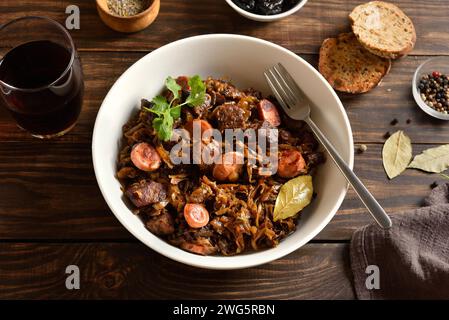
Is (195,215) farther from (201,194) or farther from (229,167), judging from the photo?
(229,167)

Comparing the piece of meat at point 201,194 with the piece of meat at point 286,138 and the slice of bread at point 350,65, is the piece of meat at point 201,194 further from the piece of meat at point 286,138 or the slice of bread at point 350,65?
the slice of bread at point 350,65

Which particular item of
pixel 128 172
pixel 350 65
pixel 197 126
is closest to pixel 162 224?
pixel 128 172

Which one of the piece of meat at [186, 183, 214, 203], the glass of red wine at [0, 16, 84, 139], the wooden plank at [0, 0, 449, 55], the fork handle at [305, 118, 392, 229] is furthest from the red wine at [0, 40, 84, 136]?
the fork handle at [305, 118, 392, 229]

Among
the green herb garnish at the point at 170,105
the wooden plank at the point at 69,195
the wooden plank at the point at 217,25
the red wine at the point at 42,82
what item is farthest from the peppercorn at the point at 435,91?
the red wine at the point at 42,82

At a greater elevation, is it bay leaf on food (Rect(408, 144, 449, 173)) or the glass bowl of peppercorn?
the glass bowl of peppercorn

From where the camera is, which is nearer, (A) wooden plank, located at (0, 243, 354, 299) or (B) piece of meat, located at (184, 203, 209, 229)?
(B) piece of meat, located at (184, 203, 209, 229)

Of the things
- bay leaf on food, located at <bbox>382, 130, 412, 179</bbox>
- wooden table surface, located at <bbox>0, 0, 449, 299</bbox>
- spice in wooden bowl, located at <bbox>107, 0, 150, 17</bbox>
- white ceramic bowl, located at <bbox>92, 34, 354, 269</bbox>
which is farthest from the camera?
spice in wooden bowl, located at <bbox>107, 0, 150, 17</bbox>

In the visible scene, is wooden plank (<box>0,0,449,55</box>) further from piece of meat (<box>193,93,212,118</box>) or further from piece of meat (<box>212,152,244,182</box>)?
piece of meat (<box>212,152,244,182</box>)

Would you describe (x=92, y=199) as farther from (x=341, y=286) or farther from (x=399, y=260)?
(x=399, y=260)
